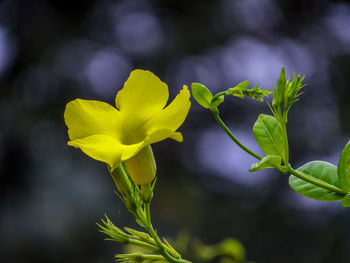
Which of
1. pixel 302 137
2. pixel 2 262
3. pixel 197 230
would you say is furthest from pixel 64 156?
pixel 302 137

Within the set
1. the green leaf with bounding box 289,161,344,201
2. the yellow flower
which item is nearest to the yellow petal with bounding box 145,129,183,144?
the yellow flower

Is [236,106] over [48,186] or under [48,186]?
over

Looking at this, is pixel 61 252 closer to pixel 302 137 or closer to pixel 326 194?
pixel 302 137

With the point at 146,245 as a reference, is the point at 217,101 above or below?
above

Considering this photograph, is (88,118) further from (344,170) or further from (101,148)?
(344,170)

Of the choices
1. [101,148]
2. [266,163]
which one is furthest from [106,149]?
[266,163]

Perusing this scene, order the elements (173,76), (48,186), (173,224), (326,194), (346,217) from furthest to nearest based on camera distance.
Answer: (173,76)
(48,186)
(173,224)
(346,217)
(326,194)

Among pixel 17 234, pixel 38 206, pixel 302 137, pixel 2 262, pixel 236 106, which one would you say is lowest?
pixel 2 262
